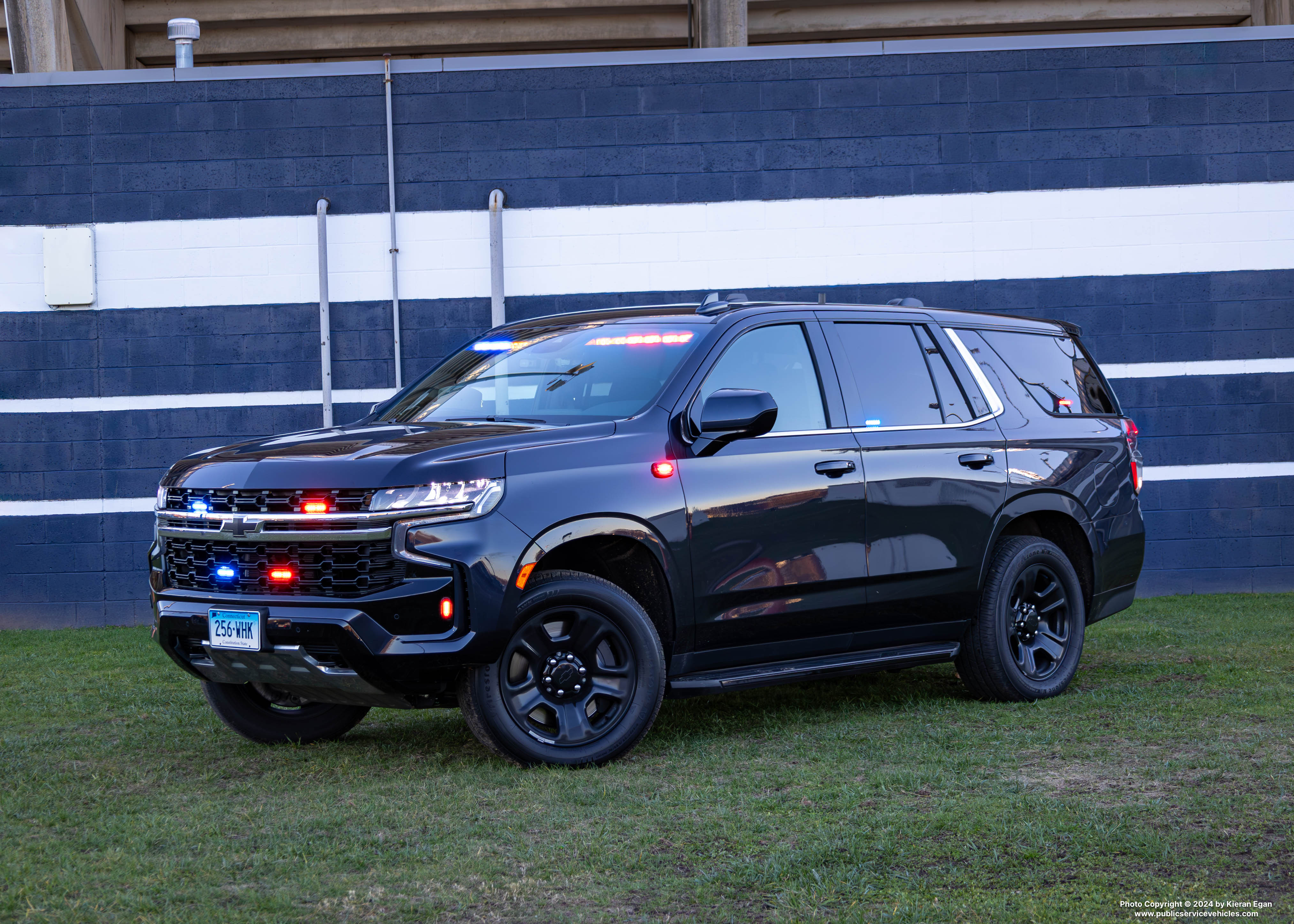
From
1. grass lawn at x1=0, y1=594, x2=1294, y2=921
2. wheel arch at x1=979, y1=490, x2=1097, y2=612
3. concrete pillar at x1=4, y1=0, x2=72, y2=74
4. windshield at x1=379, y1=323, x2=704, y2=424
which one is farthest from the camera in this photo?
concrete pillar at x1=4, y1=0, x2=72, y2=74

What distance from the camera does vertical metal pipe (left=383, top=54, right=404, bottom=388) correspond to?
37.4 ft

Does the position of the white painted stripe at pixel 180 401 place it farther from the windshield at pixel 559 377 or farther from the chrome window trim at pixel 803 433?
the chrome window trim at pixel 803 433

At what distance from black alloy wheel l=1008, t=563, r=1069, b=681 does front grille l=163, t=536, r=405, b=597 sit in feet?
10.6

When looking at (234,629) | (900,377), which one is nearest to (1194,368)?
(900,377)

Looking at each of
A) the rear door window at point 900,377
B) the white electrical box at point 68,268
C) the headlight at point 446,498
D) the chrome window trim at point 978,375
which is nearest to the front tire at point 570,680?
the headlight at point 446,498

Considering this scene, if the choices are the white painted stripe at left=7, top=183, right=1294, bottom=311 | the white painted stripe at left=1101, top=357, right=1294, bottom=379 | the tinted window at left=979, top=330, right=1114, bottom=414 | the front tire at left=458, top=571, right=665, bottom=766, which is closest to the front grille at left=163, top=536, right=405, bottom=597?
the front tire at left=458, top=571, right=665, bottom=766

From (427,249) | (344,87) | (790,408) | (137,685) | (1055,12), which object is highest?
(1055,12)

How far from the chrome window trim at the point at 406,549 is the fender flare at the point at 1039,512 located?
2.85 meters

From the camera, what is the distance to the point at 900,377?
262 inches

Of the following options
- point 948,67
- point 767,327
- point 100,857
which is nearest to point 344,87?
point 948,67

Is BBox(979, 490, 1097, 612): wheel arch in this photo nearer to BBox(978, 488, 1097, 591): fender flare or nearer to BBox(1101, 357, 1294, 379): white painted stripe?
BBox(978, 488, 1097, 591): fender flare

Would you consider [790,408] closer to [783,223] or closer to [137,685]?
[137,685]

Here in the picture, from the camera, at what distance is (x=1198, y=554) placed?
11695 millimetres

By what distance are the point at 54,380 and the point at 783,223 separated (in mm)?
6016
